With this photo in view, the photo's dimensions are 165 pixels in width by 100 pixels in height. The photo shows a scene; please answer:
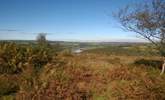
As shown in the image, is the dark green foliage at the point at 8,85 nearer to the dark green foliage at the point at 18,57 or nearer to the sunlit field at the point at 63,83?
the sunlit field at the point at 63,83

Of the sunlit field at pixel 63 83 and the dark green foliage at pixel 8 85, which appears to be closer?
the sunlit field at pixel 63 83

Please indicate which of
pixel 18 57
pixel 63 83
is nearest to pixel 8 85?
pixel 63 83

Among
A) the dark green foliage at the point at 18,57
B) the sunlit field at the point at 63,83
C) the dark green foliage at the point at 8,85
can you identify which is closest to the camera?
the sunlit field at the point at 63,83

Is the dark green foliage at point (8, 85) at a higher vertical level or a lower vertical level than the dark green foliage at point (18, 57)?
lower

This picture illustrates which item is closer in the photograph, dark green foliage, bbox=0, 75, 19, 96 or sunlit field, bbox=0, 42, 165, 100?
sunlit field, bbox=0, 42, 165, 100

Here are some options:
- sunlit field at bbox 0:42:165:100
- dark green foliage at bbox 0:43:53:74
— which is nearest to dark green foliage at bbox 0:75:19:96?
sunlit field at bbox 0:42:165:100

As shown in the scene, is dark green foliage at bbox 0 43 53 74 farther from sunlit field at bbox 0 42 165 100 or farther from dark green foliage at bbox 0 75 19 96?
dark green foliage at bbox 0 75 19 96

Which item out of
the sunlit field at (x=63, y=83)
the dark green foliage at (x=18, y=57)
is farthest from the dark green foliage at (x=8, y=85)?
the dark green foliage at (x=18, y=57)

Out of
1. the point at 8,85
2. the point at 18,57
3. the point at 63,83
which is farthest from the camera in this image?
the point at 18,57

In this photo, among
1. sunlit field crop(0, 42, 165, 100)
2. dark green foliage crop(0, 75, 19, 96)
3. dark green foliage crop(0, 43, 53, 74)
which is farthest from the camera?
dark green foliage crop(0, 43, 53, 74)

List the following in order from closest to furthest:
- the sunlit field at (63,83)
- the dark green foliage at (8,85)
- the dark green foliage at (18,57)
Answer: the sunlit field at (63,83) < the dark green foliage at (8,85) < the dark green foliage at (18,57)

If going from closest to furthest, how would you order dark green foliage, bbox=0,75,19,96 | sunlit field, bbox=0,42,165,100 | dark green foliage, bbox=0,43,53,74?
sunlit field, bbox=0,42,165,100
dark green foliage, bbox=0,75,19,96
dark green foliage, bbox=0,43,53,74

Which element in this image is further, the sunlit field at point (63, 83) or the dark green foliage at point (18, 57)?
the dark green foliage at point (18, 57)

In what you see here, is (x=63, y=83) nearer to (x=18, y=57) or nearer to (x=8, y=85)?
(x=8, y=85)
